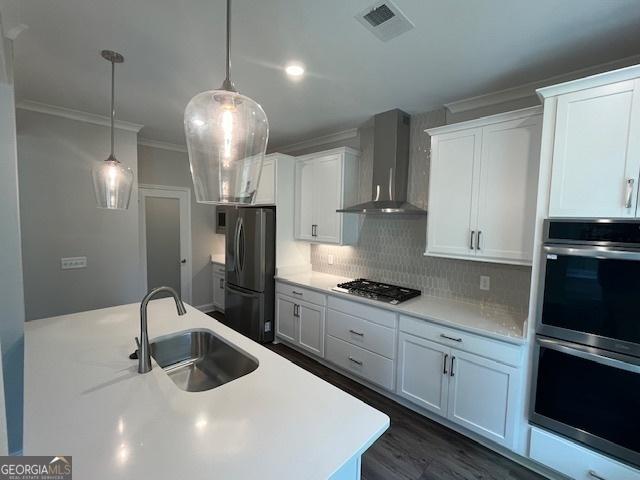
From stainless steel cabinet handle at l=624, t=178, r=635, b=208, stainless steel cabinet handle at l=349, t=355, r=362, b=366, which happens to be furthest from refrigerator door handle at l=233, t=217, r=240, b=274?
stainless steel cabinet handle at l=624, t=178, r=635, b=208

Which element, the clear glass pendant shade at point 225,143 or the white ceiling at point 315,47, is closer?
the clear glass pendant shade at point 225,143

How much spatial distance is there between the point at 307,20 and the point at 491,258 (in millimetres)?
1992

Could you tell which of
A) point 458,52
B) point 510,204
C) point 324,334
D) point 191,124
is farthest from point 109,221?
point 510,204

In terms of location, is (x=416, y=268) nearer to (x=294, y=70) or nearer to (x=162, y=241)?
(x=294, y=70)

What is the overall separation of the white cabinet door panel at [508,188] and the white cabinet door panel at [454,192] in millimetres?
67

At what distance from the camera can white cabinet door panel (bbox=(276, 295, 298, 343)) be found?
3.40 m

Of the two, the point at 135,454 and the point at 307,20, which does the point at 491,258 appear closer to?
the point at 307,20

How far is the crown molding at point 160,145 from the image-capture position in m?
4.00

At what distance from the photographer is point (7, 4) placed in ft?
4.85

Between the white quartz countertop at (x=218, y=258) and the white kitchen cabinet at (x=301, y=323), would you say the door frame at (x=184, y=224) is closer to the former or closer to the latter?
the white quartz countertop at (x=218, y=258)

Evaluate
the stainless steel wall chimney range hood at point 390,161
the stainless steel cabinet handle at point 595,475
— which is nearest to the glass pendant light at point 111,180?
the stainless steel wall chimney range hood at point 390,161

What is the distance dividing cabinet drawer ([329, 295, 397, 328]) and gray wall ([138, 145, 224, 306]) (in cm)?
269

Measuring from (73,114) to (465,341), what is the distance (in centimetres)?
429

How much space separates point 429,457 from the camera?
6.47 ft
